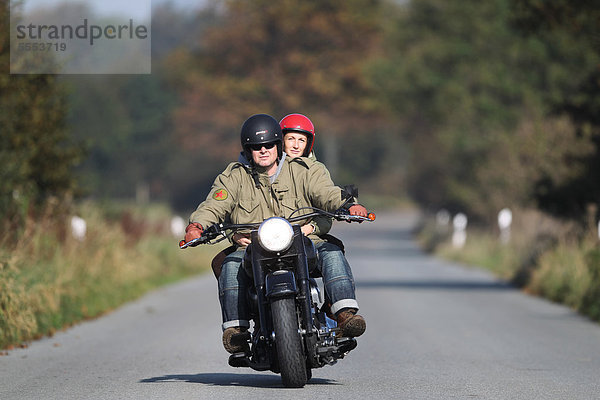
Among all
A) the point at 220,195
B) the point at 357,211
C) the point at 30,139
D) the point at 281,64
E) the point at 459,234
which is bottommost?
the point at 459,234

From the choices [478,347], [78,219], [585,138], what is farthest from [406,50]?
[478,347]

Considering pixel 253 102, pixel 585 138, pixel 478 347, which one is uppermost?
pixel 253 102

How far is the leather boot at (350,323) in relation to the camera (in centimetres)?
891

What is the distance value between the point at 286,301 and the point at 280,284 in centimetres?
13

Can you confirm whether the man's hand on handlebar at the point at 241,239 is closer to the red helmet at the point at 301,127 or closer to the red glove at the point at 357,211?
the red glove at the point at 357,211

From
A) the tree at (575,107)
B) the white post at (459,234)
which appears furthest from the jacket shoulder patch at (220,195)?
the white post at (459,234)

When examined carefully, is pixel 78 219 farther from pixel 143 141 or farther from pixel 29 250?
pixel 143 141

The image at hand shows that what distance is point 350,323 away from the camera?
8.91 meters

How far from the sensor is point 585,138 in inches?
987

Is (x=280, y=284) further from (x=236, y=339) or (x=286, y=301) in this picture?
(x=236, y=339)

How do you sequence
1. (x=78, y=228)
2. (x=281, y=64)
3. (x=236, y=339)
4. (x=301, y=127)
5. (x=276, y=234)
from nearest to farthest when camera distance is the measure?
(x=276, y=234) → (x=236, y=339) → (x=301, y=127) → (x=78, y=228) → (x=281, y=64)

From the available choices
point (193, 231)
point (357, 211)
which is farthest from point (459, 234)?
point (193, 231)

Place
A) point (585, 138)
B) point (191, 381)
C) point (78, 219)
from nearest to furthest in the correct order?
point (191, 381) < point (78, 219) < point (585, 138)

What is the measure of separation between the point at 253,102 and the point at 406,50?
793 centimetres
